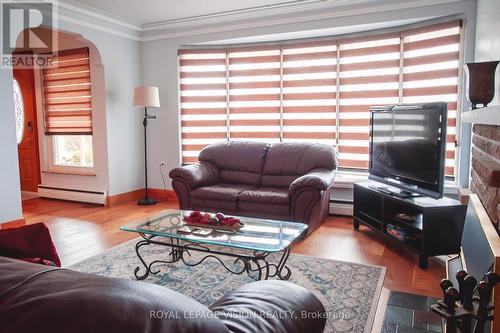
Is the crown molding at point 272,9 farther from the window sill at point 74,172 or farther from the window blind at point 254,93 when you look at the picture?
the window sill at point 74,172

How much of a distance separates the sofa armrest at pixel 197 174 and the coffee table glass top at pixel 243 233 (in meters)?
1.11

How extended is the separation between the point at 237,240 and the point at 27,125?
5.22m

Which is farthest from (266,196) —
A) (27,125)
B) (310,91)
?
(27,125)

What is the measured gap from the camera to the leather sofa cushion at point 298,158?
4.28 metres

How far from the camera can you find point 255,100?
529cm

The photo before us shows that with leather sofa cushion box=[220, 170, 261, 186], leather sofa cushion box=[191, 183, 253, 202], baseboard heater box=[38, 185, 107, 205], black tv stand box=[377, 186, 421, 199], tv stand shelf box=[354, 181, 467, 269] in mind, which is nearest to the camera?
tv stand shelf box=[354, 181, 467, 269]

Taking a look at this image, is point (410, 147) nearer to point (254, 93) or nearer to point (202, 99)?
point (254, 93)

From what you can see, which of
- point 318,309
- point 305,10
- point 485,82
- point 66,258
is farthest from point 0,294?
point 305,10

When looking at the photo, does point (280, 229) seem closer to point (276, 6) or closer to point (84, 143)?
point (276, 6)

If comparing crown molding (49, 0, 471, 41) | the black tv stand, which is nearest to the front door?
crown molding (49, 0, 471, 41)

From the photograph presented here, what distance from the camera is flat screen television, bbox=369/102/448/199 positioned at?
9.83 ft

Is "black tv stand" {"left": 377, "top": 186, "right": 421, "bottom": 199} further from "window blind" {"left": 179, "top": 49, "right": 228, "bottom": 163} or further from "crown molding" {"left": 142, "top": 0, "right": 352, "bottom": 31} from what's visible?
"window blind" {"left": 179, "top": 49, "right": 228, "bottom": 163}

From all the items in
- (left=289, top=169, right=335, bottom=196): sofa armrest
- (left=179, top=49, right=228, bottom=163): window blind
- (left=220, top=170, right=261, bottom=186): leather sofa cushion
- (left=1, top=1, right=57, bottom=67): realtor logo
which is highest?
(left=1, top=1, right=57, bottom=67): realtor logo

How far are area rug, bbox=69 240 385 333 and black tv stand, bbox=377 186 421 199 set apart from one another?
73cm
